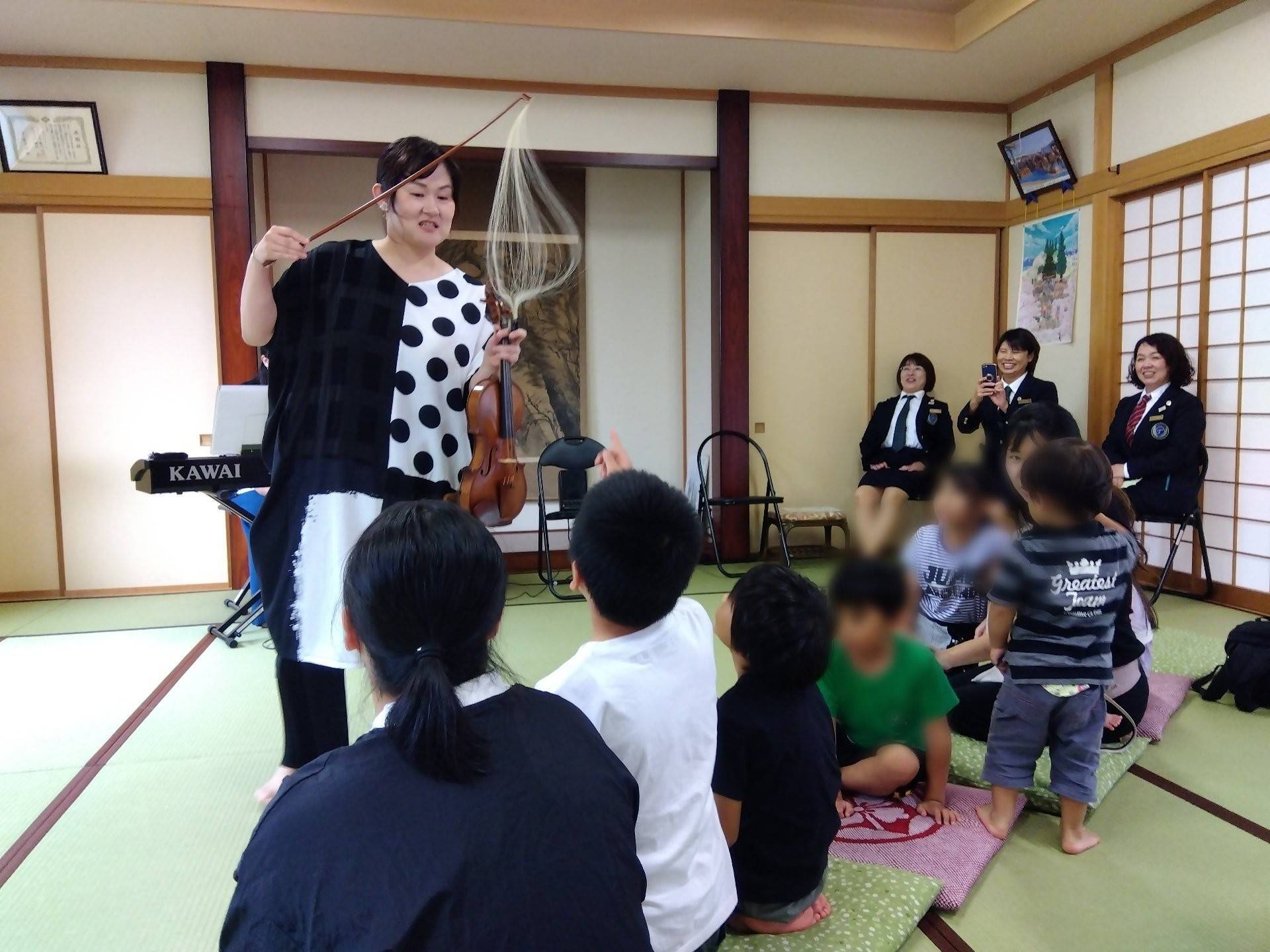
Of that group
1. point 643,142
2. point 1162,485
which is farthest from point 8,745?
point 1162,485

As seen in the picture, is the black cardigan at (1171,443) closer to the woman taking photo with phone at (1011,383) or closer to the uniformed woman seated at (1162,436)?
the uniformed woman seated at (1162,436)

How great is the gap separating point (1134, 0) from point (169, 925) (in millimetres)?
4486

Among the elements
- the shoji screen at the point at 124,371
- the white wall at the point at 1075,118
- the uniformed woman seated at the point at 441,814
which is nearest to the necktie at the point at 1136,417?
the white wall at the point at 1075,118

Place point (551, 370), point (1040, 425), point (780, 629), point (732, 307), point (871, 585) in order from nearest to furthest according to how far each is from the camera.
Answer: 1. point (871, 585)
2. point (780, 629)
3. point (1040, 425)
4. point (732, 307)
5. point (551, 370)

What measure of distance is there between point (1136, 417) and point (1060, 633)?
8.48 ft

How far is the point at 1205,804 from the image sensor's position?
1946 millimetres

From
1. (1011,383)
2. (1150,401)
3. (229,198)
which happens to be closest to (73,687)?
(229,198)

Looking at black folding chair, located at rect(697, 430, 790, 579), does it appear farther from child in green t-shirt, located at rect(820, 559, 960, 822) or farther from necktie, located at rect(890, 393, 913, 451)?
child in green t-shirt, located at rect(820, 559, 960, 822)

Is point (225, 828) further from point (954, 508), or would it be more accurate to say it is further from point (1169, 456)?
point (1169, 456)

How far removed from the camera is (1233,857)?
172 centimetres

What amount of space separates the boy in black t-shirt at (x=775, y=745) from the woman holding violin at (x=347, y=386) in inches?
29.5

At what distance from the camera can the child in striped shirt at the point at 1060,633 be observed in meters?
1.51

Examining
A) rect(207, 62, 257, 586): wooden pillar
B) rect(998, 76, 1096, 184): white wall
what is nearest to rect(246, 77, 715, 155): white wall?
rect(207, 62, 257, 586): wooden pillar

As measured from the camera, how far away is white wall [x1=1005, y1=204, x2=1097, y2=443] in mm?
4461
